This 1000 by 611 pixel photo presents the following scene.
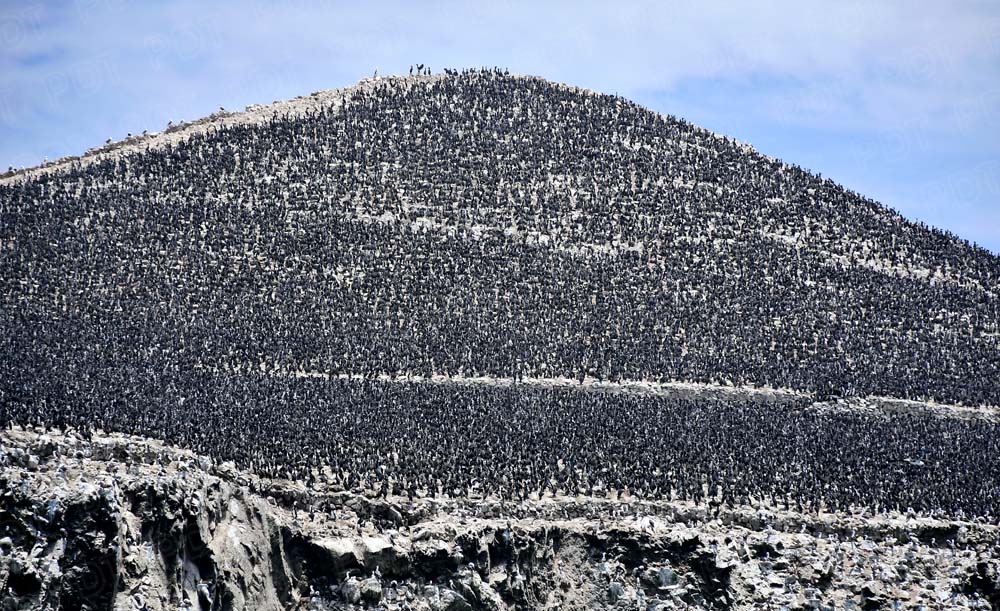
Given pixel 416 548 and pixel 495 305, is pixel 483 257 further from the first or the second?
pixel 416 548

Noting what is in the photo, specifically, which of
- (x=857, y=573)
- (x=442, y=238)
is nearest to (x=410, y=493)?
(x=857, y=573)

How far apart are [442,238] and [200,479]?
4451 centimetres

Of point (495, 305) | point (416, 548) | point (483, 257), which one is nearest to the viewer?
point (416, 548)

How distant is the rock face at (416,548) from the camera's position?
3838 centimetres

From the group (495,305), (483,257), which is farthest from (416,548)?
(483,257)

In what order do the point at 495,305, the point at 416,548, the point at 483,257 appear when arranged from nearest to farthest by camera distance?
the point at 416,548 < the point at 495,305 < the point at 483,257

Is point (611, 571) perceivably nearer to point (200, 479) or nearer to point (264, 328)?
point (200, 479)

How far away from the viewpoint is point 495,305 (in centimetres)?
7844

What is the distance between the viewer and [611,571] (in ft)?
160

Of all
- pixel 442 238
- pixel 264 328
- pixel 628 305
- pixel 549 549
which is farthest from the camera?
pixel 442 238

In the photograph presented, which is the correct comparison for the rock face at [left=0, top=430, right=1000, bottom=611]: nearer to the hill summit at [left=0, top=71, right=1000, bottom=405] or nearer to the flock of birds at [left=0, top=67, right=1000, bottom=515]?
the flock of birds at [left=0, top=67, right=1000, bottom=515]

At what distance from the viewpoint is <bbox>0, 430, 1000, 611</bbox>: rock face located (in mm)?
38375

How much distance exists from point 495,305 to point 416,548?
3297 cm

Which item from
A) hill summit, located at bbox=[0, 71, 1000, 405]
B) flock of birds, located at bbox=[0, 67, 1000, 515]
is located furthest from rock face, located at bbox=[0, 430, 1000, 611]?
hill summit, located at bbox=[0, 71, 1000, 405]
